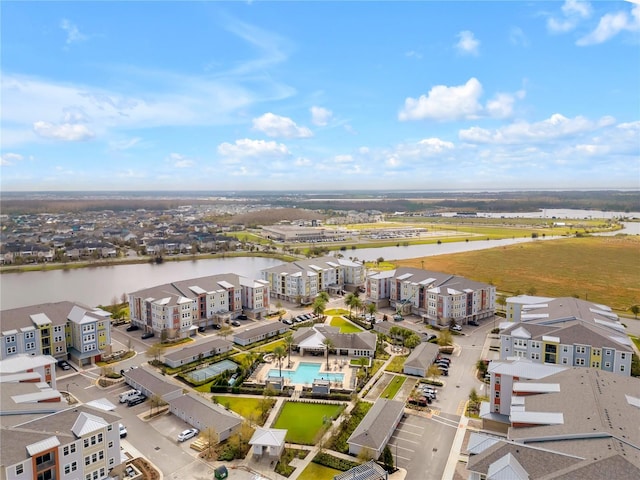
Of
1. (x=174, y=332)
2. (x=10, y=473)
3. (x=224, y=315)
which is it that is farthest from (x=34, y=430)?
(x=224, y=315)

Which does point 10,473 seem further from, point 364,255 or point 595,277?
point 364,255

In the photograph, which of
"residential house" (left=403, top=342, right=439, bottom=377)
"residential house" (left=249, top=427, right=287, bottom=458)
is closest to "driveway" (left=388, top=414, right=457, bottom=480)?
"residential house" (left=403, top=342, right=439, bottom=377)

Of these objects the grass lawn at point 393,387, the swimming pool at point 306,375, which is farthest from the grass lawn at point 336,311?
the grass lawn at point 393,387

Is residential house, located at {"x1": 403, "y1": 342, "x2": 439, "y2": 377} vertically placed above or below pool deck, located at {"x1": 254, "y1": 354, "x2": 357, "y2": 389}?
above

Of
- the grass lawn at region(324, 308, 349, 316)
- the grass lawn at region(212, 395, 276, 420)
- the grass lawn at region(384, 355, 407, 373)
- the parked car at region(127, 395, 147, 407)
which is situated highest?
the grass lawn at region(324, 308, 349, 316)

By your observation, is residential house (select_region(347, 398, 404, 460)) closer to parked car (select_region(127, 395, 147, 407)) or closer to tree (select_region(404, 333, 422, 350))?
tree (select_region(404, 333, 422, 350))

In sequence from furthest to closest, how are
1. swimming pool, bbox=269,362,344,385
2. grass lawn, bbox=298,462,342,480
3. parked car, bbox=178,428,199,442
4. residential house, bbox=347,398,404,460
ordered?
swimming pool, bbox=269,362,344,385 → parked car, bbox=178,428,199,442 → residential house, bbox=347,398,404,460 → grass lawn, bbox=298,462,342,480
